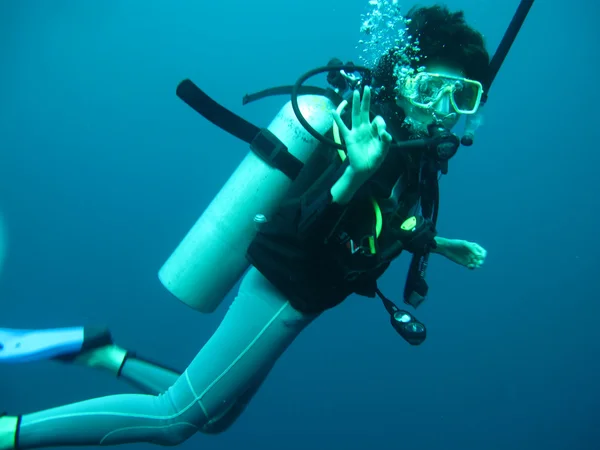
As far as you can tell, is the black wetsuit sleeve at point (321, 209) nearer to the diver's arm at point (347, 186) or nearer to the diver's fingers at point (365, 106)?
the diver's arm at point (347, 186)

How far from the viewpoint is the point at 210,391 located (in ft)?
6.66

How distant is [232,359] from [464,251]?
1566 millimetres

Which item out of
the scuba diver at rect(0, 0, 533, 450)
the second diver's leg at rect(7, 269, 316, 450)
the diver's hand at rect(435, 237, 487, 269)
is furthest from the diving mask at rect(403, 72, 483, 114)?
the second diver's leg at rect(7, 269, 316, 450)

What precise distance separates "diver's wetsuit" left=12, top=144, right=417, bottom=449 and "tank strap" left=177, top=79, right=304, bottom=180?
0.29m

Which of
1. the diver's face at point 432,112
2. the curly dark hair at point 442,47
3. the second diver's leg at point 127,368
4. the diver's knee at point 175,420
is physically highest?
the curly dark hair at point 442,47

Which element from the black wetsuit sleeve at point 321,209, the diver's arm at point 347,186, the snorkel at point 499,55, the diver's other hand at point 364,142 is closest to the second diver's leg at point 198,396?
the black wetsuit sleeve at point 321,209

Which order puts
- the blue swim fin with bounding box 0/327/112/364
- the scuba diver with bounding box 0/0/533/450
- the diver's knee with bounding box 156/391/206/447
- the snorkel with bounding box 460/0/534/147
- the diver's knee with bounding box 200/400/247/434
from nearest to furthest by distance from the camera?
the scuba diver with bounding box 0/0/533/450
the snorkel with bounding box 460/0/534/147
the diver's knee with bounding box 156/391/206/447
the blue swim fin with bounding box 0/327/112/364
the diver's knee with bounding box 200/400/247/434

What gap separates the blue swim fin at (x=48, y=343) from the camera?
7.47 feet

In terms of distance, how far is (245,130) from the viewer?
6.53 feet

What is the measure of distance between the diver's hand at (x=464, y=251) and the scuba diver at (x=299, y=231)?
11 mm

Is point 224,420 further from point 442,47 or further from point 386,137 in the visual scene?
point 442,47

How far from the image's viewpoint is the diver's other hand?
127cm

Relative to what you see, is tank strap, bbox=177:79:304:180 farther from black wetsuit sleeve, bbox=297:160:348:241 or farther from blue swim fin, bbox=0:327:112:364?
blue swim fin, bbox=0:327:112:364

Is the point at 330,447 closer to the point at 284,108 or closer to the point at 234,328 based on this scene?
the point at 234,328
